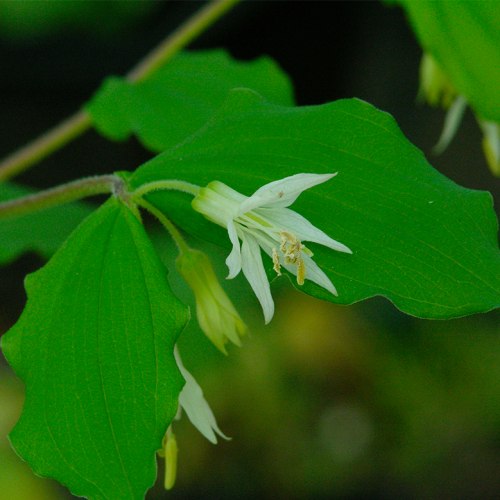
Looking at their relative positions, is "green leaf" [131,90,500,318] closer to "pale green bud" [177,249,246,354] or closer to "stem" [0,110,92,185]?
"pale green bud" [177,249,246,354]

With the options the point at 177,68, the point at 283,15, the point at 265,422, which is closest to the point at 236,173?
the point at 177,68

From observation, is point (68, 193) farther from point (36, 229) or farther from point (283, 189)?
point (36, 229)

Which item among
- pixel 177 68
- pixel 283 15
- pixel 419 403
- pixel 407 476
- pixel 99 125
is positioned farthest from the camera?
pixel 283 15

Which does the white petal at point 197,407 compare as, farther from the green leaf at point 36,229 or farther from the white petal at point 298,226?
the green leaf at point 36,229

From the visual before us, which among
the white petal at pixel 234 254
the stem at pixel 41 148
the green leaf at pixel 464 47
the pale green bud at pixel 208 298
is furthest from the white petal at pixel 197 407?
the stem at pixel 41 148

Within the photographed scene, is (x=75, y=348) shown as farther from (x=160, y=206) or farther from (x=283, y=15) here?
(x=283, y=15)

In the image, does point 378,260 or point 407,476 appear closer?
point 378,260

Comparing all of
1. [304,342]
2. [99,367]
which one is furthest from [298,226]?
[304,342]
